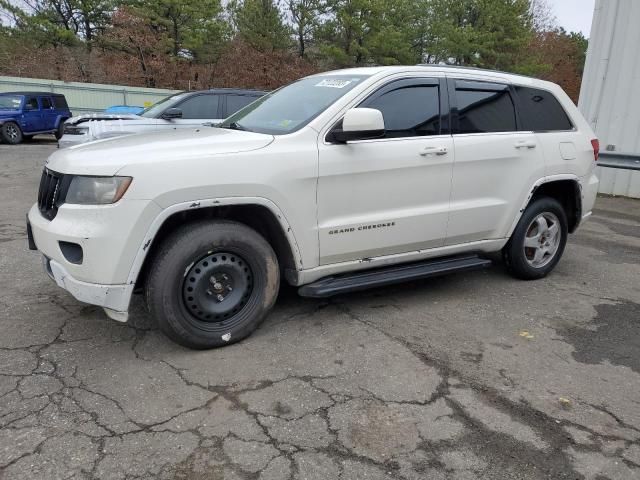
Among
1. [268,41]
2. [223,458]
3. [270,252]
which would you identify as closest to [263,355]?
[270,252]

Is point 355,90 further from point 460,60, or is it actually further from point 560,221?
point 460,60

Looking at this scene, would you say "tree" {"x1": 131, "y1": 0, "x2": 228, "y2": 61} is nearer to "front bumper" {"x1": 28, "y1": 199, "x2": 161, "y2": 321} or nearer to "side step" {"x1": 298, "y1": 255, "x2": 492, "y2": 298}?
"side step" {"x1": 298, "y1": 255, "x2": 492, "y2": 298}

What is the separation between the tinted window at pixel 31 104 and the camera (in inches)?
711

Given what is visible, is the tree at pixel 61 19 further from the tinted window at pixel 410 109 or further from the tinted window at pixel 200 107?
the tinted window at pixel 410 109

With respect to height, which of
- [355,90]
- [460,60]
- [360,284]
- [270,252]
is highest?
[460,60]

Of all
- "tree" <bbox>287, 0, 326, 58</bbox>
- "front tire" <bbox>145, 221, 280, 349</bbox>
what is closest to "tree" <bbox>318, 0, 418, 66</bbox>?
"tree" <bbox>287, 0, 326, 58</bbox>

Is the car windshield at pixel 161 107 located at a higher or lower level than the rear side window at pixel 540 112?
lower

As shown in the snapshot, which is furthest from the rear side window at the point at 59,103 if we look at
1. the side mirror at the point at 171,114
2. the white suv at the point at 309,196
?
the white suv at the point at 309,196

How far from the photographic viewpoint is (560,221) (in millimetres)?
5109

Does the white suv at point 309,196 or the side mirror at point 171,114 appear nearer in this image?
the white suv at point 309,196

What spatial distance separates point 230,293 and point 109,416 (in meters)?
1.08

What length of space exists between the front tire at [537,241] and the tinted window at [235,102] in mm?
6722

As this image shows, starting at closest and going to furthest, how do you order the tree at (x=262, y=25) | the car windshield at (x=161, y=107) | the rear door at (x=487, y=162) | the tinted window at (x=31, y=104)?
1. the rear door at (x=487, y=162)
2. the car windshield at (x=161, y=107)
3. the tinted window at (x=31, y=104)
4. the tree at (x=262, y=25)

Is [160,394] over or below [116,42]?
below
